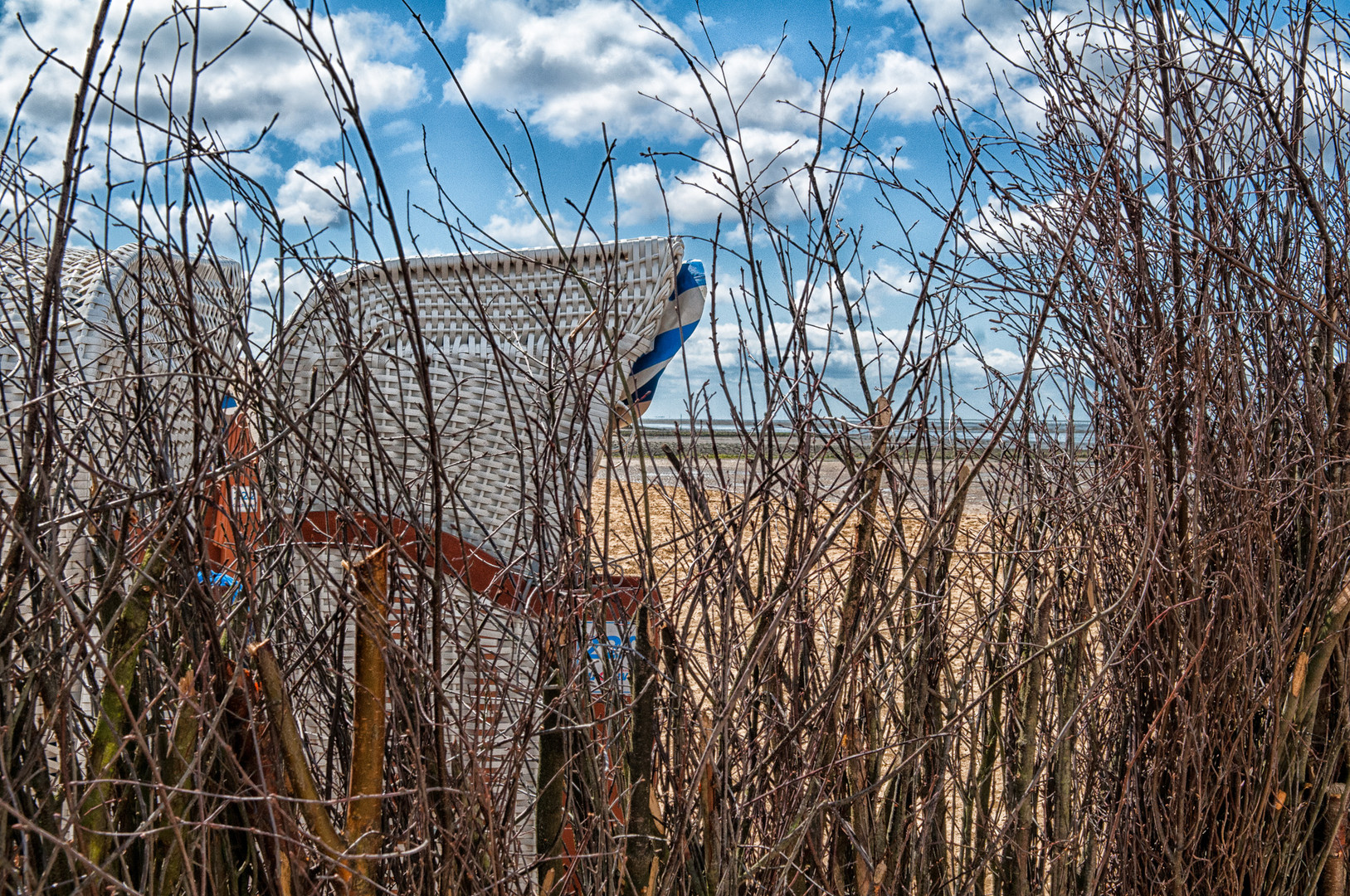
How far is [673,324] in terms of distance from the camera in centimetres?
228

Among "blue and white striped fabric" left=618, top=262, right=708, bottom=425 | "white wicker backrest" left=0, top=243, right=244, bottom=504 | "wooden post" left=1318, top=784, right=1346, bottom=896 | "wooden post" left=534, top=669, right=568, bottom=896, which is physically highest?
"blue and white striped fabric" left=618, top=262, right=708, bottom=425

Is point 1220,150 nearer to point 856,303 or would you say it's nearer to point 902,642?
point 856,303

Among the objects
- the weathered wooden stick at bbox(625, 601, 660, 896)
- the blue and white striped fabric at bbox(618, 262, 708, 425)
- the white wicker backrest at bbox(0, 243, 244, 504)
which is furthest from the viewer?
the blue and white striped fabric at bbox(618, 262, 708, 425)

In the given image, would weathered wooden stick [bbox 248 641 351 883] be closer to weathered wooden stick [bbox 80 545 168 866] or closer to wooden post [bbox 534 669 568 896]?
weathered wooden stick [bbox 80 545 168 866]

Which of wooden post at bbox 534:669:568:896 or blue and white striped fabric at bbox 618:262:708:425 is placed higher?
blue and white striped fabric at bbox 618:262:708:425

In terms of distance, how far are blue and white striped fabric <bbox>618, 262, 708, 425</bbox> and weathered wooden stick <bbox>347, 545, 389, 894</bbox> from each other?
973 mm

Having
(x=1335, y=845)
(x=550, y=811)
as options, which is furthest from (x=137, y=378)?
(x=1335, y=845)

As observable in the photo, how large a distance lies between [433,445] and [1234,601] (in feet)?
5.99

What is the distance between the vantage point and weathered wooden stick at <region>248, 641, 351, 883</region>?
1.34 m

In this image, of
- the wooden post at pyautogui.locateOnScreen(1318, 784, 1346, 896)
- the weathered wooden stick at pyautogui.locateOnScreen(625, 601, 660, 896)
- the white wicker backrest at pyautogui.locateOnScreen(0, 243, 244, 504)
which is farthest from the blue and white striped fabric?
the wooden post at pyautogui.locateOnScreen(1318, 784, 1346, 896)

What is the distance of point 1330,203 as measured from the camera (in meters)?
2.19

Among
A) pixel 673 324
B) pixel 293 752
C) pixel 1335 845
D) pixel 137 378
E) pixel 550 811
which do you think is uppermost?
pixel 673 324

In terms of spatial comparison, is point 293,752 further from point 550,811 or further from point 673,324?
point 673,324

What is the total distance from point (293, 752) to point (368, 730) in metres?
0.11
